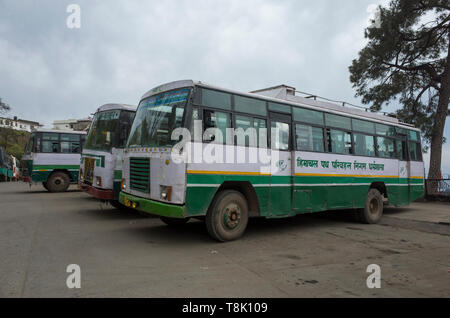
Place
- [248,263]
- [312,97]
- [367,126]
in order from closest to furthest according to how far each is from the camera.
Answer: [248,263] → [312,97] → [367,126]

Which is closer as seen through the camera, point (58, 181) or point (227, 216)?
point (227, 216)

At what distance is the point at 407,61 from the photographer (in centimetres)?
1850

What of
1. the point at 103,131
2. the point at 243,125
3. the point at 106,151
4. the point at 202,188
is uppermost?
the point at 103,131

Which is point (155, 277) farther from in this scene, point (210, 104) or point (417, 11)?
point (417, 11)

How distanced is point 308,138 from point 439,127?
550 inches

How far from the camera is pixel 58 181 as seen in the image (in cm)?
1584

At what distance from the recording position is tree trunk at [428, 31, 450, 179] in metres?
17.2

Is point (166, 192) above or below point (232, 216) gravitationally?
above

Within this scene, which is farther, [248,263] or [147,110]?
[147,110]

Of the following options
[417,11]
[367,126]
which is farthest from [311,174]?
[417,11]

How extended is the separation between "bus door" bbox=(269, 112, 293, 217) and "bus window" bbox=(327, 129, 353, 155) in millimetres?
1532

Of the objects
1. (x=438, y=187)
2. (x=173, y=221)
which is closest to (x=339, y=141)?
(x=173, y=221)

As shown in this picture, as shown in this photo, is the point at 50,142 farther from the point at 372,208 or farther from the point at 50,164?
the point at 372,208
